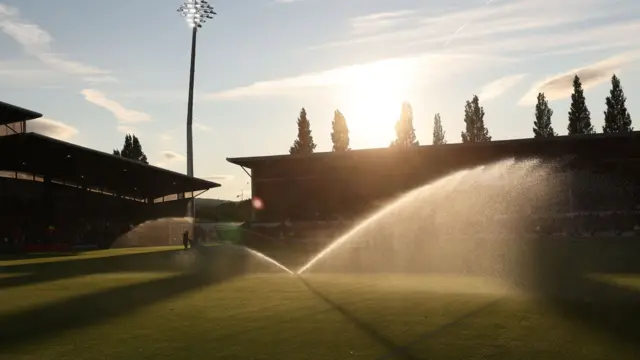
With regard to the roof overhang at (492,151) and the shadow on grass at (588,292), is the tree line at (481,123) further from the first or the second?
the shadow on grass at (588,292)

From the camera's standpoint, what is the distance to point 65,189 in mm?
58594

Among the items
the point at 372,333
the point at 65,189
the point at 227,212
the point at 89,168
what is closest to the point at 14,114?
the point at 89,168

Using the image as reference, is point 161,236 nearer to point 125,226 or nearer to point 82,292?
point 125,226

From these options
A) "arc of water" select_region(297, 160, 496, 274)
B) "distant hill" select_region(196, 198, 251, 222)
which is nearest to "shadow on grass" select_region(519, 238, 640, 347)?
"arc of water" select_region(297, 160, 496, 274)

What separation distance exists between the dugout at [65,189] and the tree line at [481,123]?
27499 millimetres

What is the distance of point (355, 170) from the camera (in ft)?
191

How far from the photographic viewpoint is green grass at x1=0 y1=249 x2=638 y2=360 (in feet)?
33.9

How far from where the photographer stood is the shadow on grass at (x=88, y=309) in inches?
498

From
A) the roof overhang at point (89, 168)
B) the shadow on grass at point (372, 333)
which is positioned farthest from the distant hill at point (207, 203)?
the shadow on grass at point (372, 333)

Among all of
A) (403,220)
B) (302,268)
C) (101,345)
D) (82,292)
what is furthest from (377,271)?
(403,220)

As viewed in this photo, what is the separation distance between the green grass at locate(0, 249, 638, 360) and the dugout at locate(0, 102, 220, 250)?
32.1 m

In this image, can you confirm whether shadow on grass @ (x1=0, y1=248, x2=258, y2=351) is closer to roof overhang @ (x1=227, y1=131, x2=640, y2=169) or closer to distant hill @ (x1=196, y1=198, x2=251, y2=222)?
roof overhang @ (x1=227, y1=131, x2=640, y2=169)

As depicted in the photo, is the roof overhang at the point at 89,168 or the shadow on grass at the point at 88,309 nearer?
the shadow on grass at the point at 88,309

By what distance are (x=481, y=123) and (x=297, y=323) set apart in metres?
99.3
